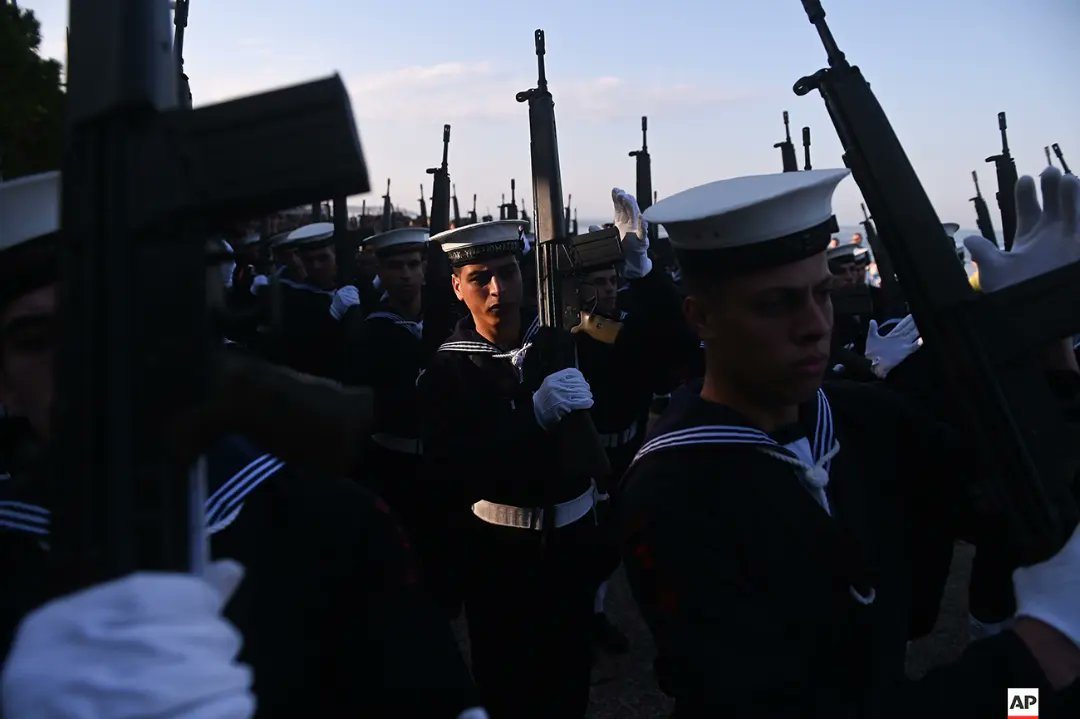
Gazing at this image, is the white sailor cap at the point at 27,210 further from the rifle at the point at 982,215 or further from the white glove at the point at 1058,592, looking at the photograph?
the rifle at the point at 982,215

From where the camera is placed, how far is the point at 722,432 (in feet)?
6.48

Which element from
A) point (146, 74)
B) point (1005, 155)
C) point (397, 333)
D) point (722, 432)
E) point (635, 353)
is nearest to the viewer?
point (146, 74)

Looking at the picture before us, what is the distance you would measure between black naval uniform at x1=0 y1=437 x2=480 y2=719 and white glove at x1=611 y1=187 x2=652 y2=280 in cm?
380

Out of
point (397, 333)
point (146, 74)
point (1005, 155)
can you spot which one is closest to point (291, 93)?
point (146, 74)

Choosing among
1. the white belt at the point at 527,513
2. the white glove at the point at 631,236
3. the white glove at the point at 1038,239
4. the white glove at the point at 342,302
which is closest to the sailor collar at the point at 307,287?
the white glove at the point at 342,302

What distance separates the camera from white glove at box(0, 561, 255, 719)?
0.99 meters

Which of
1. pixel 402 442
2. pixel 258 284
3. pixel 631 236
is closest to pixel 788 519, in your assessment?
pixel 402 442

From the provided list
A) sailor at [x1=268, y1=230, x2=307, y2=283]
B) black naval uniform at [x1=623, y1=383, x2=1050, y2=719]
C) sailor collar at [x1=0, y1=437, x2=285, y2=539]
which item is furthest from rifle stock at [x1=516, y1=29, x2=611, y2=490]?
sailor at [x1=268, y1=230, x2=307, y2=283]

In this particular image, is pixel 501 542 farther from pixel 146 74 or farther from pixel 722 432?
pixel 146 74

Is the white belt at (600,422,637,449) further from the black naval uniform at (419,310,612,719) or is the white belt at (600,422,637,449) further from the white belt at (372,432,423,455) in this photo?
the white belt at (372,432,423,455)

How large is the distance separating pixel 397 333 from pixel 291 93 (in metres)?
4.37

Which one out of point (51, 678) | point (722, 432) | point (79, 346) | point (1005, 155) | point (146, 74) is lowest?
point (51, 678)

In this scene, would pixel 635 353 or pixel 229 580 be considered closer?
pixel 229 580

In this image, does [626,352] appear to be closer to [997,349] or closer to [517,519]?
[517,519]
